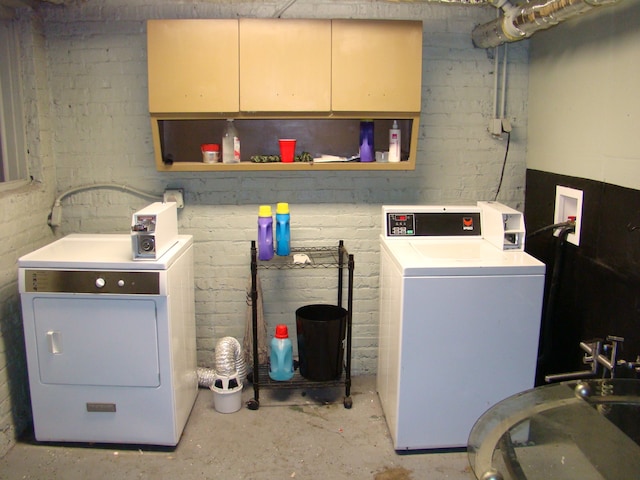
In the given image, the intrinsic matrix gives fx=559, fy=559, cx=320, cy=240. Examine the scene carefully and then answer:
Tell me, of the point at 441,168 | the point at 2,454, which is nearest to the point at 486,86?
the point at 441,168

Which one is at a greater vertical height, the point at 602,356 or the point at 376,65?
the point at 376,65

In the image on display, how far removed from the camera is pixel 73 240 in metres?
2.96

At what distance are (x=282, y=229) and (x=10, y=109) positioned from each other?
61.3 inches

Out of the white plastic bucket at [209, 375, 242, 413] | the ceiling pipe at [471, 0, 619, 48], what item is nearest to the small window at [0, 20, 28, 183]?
the white plastic bucket at [209, 375, 242, 413]

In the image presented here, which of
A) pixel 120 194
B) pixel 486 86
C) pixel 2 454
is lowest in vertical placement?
pixel 2 454

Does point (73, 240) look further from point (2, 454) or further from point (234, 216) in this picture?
point (2, 454)

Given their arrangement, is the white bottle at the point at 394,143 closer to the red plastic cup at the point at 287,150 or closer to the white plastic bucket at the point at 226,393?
the red plastic cup at the point at 287,150

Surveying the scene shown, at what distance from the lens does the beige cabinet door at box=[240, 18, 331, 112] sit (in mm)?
2789

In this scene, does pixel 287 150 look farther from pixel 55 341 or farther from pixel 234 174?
pixel 55 341

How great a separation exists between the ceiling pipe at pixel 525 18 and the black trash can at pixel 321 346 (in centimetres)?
168

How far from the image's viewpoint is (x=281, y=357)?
10.2 ft

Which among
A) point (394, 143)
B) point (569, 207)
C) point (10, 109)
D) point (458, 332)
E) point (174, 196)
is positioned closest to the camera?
point (458, 332)

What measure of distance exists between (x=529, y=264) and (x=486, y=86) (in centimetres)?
122

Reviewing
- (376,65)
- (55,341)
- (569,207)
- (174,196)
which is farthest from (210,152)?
(569,207)
